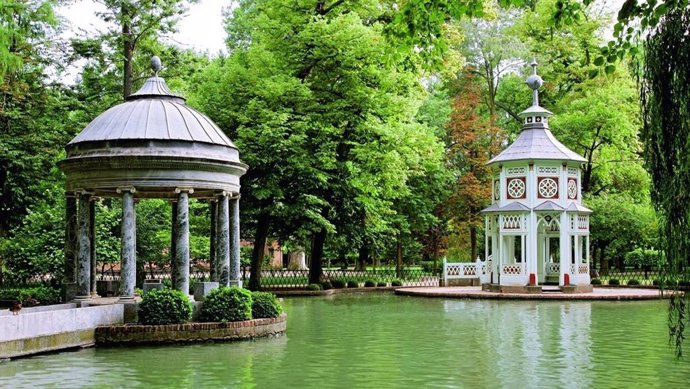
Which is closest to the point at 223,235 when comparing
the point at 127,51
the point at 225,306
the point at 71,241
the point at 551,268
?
the point at 225,306

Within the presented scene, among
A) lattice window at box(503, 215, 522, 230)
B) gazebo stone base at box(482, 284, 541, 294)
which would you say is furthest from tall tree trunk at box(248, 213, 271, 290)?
lattice window at box(503, 215, 522, 230)

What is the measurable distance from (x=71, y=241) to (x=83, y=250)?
3.55 ft

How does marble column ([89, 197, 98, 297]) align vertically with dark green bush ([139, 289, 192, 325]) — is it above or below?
above

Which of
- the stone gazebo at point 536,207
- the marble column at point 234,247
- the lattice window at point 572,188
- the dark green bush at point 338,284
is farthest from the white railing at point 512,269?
the marble column at point 234,247

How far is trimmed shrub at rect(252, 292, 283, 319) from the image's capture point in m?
18.5

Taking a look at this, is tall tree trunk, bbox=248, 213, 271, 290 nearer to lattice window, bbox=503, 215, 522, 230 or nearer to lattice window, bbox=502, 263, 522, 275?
lattice window, bbox=503, 215, 522, 230

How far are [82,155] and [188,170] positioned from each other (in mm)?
2391

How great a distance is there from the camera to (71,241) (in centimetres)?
2000

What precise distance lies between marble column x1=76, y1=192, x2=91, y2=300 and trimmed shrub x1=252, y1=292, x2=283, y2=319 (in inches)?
161

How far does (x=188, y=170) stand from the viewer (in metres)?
18.4

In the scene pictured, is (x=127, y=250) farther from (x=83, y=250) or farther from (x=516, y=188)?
(x=516, y=188)

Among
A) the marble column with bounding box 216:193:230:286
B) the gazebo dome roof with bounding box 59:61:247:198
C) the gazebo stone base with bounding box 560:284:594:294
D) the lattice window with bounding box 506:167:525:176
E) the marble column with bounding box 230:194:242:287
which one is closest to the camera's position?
the gazebo dome roof with bounding box 59:61:247:198

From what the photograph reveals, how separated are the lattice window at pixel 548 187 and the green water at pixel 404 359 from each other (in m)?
11.2

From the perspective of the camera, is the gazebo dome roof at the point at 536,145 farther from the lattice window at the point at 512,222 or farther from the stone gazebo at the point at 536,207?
the lattice window at the point at 512,222
